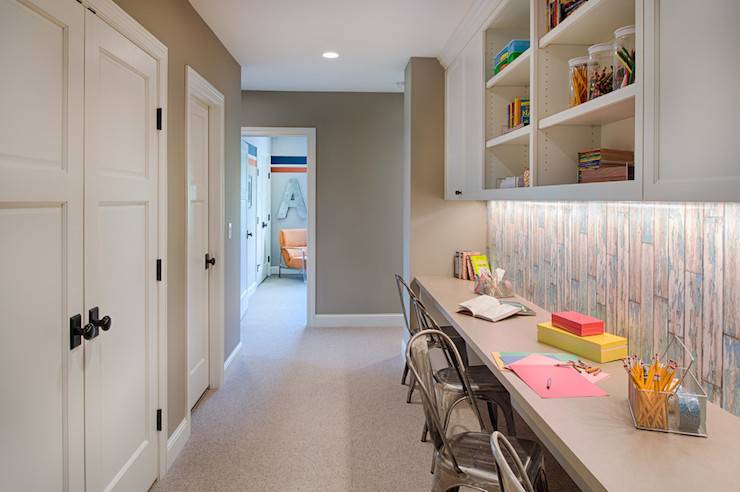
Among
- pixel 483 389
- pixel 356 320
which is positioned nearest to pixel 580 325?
pixel 483 389

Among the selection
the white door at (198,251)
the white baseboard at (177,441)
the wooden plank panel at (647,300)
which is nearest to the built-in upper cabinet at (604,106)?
the wooden plank panel at (647,300)

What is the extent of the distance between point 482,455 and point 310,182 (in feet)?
13.2

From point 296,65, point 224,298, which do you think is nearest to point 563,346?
point 224,298

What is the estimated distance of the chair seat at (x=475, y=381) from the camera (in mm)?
2277

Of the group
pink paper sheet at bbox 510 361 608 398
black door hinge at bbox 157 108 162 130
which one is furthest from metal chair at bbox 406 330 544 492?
black door hinge at bbox 157 108 162 130

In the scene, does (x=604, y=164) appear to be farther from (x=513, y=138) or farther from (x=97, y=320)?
(x=97, y=320)

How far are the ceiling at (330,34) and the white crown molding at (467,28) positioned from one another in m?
0.04

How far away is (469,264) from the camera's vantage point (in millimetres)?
3752

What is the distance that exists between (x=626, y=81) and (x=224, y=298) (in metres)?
3.01

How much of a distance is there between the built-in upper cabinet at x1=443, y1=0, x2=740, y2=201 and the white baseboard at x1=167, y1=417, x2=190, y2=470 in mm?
2172

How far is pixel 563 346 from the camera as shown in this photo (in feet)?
6.45

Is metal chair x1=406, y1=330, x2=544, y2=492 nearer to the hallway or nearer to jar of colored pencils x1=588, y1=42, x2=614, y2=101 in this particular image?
the hallway

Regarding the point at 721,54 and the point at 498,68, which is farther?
the point at 498,68

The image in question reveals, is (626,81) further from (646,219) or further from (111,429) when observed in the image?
(111,429)
